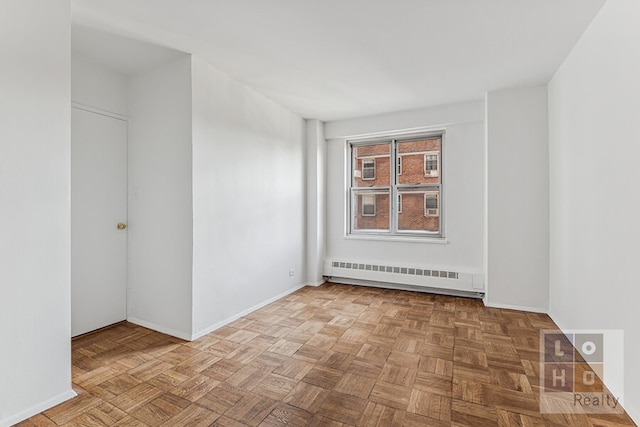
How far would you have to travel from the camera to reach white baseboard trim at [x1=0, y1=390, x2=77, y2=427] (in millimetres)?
1685

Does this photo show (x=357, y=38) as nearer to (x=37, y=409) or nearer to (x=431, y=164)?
(x=431, y=164)

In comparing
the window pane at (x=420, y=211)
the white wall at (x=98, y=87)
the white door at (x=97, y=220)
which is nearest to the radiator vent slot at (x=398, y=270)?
the window pane at (x=420, y=211)

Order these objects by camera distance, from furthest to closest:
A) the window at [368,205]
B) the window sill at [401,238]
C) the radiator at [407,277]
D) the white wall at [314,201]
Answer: the window at [368,205]
the white wall at [314,201]
the window sill at [401,238]
the radiator at [407,277]

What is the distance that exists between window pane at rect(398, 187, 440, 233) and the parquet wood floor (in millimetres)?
1488

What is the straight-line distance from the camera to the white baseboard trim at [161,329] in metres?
2.85

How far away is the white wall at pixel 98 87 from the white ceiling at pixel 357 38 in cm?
16

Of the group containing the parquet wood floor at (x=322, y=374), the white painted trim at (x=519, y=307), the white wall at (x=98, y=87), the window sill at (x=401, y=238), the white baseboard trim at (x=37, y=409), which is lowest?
the parquet wood floor at (x=322, y=374)

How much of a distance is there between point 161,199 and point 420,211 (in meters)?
3.53

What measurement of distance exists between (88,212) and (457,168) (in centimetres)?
445

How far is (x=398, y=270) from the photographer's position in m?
4.54

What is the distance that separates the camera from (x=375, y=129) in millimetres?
4691

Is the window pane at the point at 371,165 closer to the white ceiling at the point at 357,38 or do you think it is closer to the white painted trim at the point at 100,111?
the white ceiling at the point at 357,38

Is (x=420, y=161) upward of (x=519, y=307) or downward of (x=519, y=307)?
upward

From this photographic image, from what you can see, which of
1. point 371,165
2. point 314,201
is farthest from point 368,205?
point 314,201
